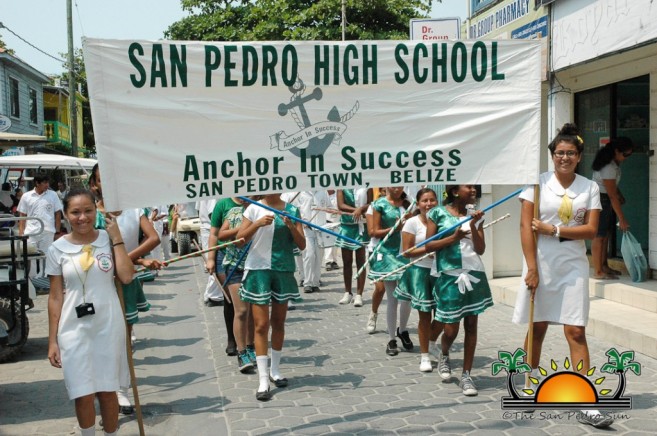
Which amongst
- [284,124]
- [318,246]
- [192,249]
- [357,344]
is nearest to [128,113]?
[284,124]

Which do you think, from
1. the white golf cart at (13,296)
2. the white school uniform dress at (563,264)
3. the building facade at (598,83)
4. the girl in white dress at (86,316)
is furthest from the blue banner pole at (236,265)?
the building facade at (598,83)

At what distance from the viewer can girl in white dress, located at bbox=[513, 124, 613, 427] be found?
17.1ft

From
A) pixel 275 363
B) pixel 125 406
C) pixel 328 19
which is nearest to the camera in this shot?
pixel 125 406

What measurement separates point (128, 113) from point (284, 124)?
1037 mm

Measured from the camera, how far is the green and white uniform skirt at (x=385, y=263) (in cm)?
760

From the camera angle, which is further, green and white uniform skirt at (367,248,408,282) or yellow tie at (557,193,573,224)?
green and white uniform skirt at (367,248,408,282)

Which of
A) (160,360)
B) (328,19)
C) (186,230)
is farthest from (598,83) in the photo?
(328,19)

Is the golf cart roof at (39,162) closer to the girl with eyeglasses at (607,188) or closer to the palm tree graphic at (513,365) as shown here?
the girl with eyeglasses at (607,188)

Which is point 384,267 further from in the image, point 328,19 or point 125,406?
point 328,19

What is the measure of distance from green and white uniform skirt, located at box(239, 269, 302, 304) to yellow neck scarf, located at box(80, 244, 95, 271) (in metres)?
1.98

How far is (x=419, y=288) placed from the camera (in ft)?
21.8

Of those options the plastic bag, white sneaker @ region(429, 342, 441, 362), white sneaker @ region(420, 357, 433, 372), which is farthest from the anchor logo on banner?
the plastic bag

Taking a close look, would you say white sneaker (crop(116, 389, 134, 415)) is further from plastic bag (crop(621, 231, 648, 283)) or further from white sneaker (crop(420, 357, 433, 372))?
plastic bag (crop(621, 231, 648, 283))

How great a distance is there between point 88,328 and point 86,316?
0.24 feet
